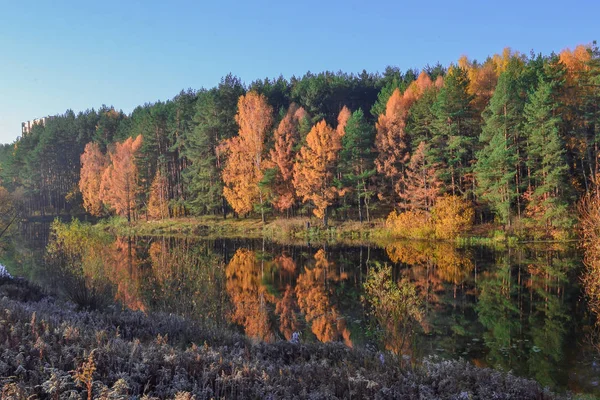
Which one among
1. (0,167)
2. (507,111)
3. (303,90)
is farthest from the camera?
(0,167)

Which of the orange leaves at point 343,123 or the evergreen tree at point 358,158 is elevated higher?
the orange leaves at point 343,123

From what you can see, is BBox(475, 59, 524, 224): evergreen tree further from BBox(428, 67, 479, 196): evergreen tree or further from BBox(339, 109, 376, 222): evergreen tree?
BBox(339, 109, 376, 222): evergreen tree

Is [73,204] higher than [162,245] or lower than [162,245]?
higher

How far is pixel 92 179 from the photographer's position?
2712 inches

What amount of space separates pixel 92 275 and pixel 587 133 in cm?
4130

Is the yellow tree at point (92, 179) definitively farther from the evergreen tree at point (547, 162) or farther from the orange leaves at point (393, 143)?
the evergreen tree at point (547, 162)

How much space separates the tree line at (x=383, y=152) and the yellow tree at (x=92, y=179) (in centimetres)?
29

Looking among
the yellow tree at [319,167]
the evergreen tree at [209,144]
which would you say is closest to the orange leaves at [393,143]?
the yellow tree at [319,167]

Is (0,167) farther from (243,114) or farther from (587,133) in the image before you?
(587,133)

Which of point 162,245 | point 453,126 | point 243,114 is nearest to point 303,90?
point 243,114

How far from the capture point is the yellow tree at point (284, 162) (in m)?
49.0

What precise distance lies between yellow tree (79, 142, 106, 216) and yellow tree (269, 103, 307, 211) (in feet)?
104

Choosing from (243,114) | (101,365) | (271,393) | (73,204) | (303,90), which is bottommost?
(271,393)

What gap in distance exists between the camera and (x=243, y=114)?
52.1 meters
